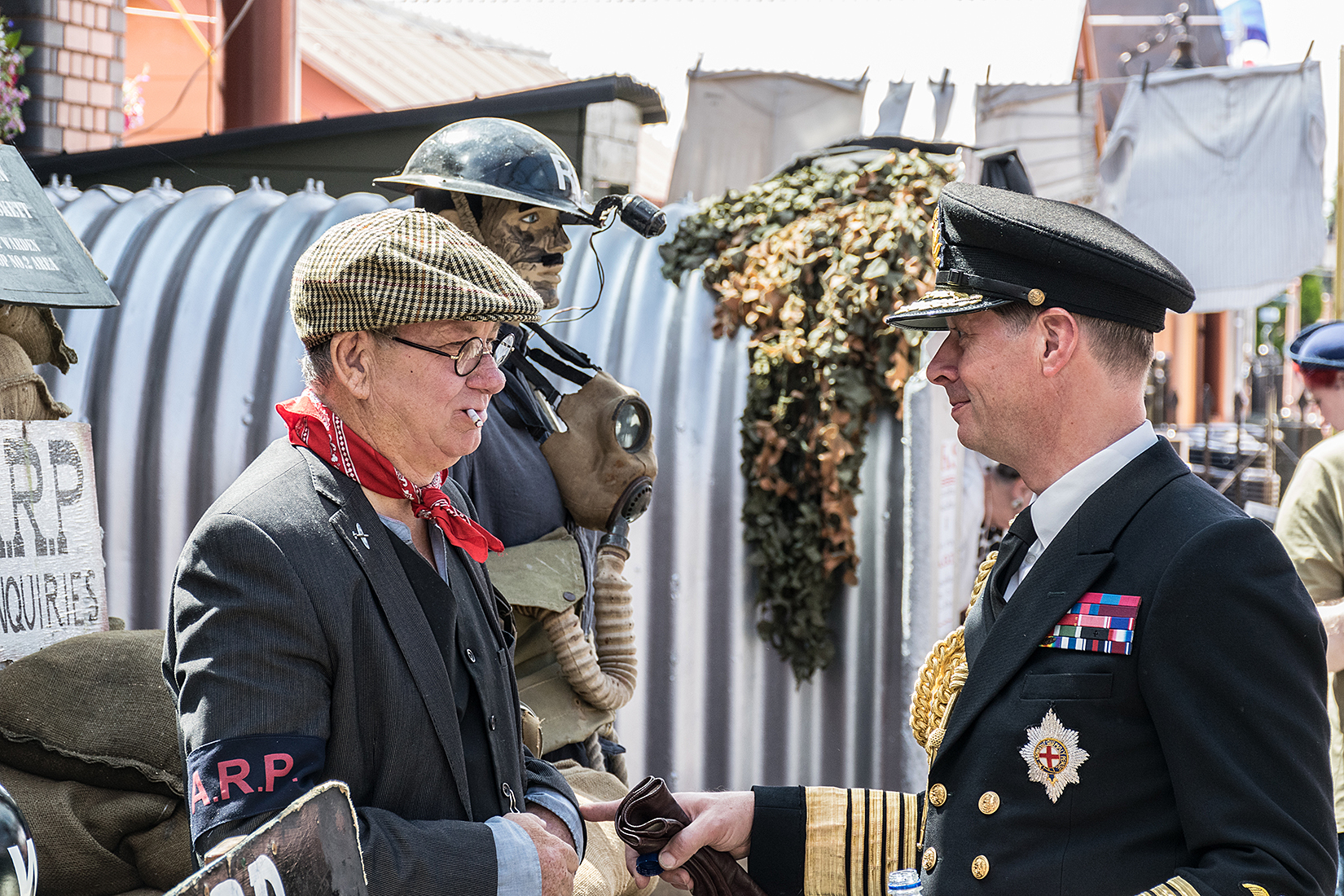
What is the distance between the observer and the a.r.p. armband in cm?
144

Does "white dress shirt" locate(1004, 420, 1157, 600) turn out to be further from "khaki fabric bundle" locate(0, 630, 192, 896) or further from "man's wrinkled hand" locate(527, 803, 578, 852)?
"khaki fabric bundle" locate(0, 630, 192, 896)

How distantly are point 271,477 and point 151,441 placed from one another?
3306 mm

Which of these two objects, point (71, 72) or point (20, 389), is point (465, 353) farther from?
point (71, 72)

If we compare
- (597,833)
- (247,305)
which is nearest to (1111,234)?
(597,833)

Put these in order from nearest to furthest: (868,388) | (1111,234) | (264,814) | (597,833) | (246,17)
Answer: (264,814) → (1111,234) → (597,833) → (868,388) → (246,17)

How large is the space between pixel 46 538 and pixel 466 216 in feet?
3.73

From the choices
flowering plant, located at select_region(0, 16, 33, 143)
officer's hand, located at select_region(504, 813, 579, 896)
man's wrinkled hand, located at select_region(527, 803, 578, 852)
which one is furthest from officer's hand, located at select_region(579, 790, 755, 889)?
flowering plant, located at select_region(0, 16, 33, 143)

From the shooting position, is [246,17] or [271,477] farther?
[246,17]

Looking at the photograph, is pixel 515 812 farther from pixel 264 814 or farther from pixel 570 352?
pixel 570 352

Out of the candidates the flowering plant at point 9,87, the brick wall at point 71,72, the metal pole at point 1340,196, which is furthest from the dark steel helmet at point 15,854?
the metal pole at point 1340,196

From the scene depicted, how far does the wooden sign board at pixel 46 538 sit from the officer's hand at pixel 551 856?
117cm

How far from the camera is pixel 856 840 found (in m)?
1.97

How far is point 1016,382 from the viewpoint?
171 centimetres

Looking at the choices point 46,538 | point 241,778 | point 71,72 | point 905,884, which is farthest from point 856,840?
point 71,72
